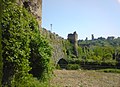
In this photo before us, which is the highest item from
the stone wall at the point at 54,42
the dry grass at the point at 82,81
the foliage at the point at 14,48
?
the stone wall at the point at 54,42

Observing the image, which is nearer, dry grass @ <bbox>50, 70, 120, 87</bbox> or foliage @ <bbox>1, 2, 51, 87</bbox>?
foliage @ <bbox>1, 2, 51, 87</bbox>

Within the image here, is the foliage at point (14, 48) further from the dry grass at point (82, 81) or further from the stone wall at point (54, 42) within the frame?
the stone wall at point (54, 42)

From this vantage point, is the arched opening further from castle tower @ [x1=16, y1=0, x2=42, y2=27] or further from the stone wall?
castle tower @ [x1=16, y1=0, x2=42, y2=27]

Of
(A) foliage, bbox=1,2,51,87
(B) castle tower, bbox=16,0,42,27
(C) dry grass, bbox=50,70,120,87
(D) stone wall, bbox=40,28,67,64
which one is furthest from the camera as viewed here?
(D) stone wall, bbox=40,28,67,64

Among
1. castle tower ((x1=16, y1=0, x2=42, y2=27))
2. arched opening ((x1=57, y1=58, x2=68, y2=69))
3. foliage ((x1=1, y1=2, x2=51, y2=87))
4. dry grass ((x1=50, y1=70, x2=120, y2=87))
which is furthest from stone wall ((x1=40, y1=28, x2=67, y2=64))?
foliage ((x1=1, y1=2, x2=51, y2=87))

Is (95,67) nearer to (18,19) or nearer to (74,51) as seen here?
(74,51)

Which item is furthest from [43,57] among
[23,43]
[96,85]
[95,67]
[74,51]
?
[74,51]

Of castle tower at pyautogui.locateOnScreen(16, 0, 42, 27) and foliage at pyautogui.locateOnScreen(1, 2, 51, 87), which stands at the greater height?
castle tower at pyautogui.locateOnScreen(16, 0, 42, 27)

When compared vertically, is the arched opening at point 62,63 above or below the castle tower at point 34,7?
below

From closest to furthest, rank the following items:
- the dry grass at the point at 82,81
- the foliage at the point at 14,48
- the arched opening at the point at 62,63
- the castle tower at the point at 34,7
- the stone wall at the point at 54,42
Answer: the foliage at the point at 14,48
the castle tower at the point at 34,7
the dry grass at the point at 82,81
the stone wall at the point at 54,42
the arched opening at the point at 62,63

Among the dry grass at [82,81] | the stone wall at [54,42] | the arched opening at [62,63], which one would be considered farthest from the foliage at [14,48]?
the arched opening at [62,63]

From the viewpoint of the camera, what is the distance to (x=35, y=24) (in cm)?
1390

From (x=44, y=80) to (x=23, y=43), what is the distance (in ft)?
11.3

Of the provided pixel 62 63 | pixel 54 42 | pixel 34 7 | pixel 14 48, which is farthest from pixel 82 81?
pixel 62 63
